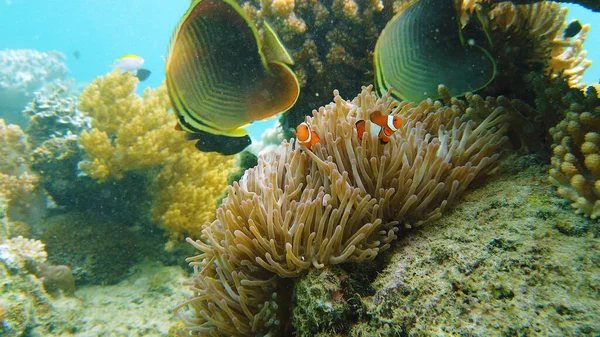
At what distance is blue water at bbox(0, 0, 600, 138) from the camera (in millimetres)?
71338

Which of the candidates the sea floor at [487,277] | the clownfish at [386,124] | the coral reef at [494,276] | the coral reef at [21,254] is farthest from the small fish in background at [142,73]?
the coral reef at [494,276]

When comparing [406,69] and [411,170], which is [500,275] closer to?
[411,170]

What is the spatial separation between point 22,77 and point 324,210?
21.8 m

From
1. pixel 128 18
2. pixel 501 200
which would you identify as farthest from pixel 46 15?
pixel 501 200

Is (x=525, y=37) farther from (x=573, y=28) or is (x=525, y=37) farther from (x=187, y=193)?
(x=187, y=193)

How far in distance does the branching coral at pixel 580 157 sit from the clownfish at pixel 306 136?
136 centimetres

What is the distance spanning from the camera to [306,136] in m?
2.14

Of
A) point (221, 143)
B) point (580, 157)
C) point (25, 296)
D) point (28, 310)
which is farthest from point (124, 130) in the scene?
point (580, 157)

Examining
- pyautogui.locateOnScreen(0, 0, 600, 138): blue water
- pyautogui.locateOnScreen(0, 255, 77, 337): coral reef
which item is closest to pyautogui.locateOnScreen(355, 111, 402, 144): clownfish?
pyautogui.locateOnScreen(0, 255, 77, 337): coral reef

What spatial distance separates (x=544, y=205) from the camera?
5.21 feet

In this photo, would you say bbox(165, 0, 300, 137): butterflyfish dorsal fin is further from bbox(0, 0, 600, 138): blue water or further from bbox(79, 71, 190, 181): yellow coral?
bbox(0, 0, 600, 138): blue water

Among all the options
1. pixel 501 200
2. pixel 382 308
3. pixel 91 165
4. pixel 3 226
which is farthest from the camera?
pixel 91 165

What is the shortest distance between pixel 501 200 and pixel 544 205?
0.61ft

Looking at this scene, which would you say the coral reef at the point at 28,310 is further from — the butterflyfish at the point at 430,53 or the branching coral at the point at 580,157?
the branching coral at the point at 580,157
